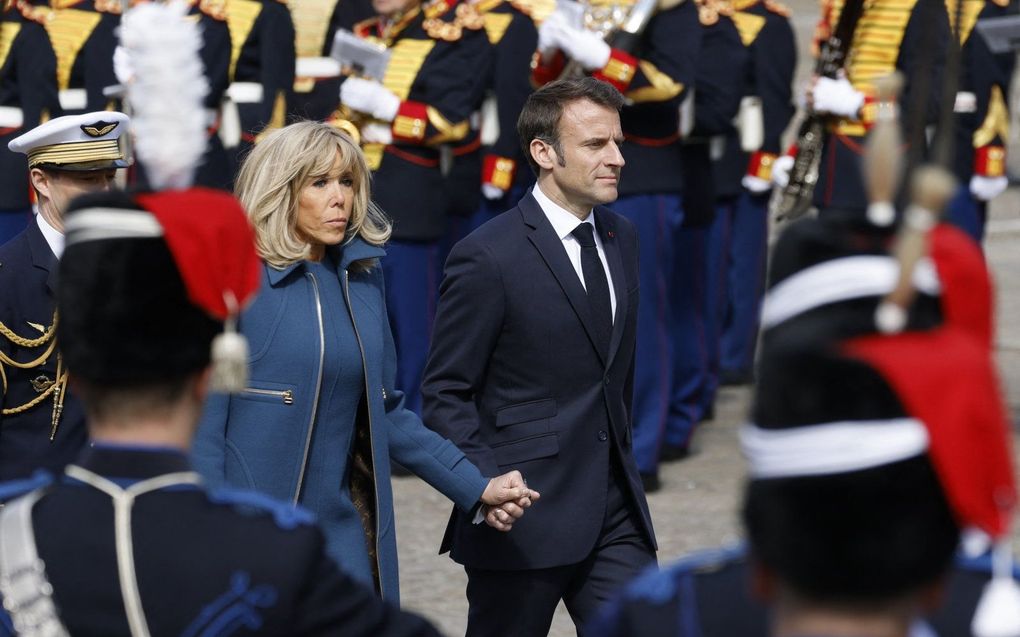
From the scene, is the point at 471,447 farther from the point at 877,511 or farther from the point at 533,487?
the point at 877,511

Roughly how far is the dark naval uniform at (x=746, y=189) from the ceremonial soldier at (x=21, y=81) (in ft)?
10.5

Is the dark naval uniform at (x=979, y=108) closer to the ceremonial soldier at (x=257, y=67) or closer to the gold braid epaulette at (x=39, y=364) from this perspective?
the ceremonial soldier at (x=257, y=67)

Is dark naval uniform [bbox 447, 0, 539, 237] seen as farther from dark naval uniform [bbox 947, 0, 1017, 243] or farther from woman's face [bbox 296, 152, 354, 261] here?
woman's face [bbox 296, 152, 354, 261]

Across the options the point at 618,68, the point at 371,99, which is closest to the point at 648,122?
the point at 618,68

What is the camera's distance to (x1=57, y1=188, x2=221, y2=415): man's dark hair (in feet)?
7.86

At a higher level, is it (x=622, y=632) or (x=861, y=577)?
(x=861, y=577)

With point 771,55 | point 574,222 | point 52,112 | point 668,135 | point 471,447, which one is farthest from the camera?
point 771,55

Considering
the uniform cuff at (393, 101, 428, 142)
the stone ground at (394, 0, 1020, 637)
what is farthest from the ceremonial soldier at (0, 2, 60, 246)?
the stone ground at (394, 0, 1020, 637)

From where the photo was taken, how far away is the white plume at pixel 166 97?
8.44ft

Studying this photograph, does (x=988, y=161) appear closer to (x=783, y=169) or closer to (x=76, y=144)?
(x=783, y=169)

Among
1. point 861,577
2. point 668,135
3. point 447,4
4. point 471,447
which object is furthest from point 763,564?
point 447,4

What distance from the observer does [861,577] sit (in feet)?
5.82

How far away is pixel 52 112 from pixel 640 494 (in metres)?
4.89

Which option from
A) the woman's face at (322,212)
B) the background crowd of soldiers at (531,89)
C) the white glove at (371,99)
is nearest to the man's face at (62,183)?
the woman's face at (322,212)
